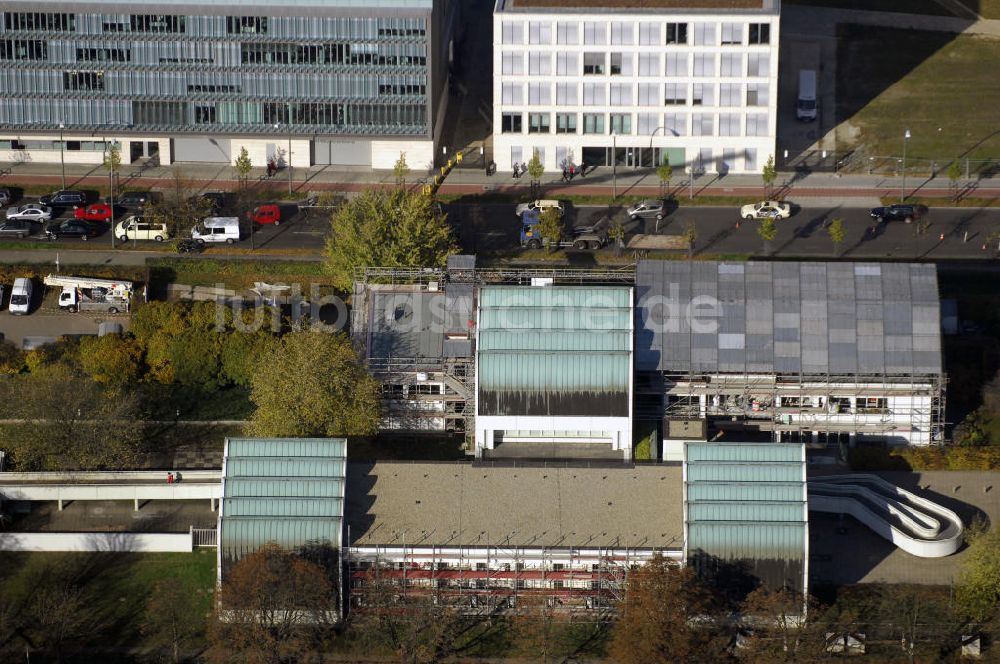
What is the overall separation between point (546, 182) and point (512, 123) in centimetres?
537

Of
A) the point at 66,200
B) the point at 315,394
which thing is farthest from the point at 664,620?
the point at 66,200

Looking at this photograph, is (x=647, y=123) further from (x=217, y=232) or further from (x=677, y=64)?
(x=217, y=232)

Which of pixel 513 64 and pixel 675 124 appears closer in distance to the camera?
pixel 513 64

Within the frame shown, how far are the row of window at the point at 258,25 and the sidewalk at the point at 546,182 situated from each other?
11067 mm

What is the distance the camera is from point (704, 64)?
158 meters

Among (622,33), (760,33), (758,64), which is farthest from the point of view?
(758,64)

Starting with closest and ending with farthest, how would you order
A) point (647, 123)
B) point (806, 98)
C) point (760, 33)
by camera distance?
1. point (760, 33)
2. point (647, 123)
3. point (806, 98)

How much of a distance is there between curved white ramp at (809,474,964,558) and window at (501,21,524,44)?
49.6 meters

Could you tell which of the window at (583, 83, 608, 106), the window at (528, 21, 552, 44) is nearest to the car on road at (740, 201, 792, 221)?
the window at (583, 83, 608, 106)

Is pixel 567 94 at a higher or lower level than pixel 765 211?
higher

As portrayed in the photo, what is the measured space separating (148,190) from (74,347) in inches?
952

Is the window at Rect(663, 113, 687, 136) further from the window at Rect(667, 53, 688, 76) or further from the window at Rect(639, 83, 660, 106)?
the window at Rect(667, 53, 688, 76)

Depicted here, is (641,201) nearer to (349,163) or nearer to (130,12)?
(349,163)

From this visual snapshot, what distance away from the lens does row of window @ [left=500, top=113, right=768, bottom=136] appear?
159 meters
